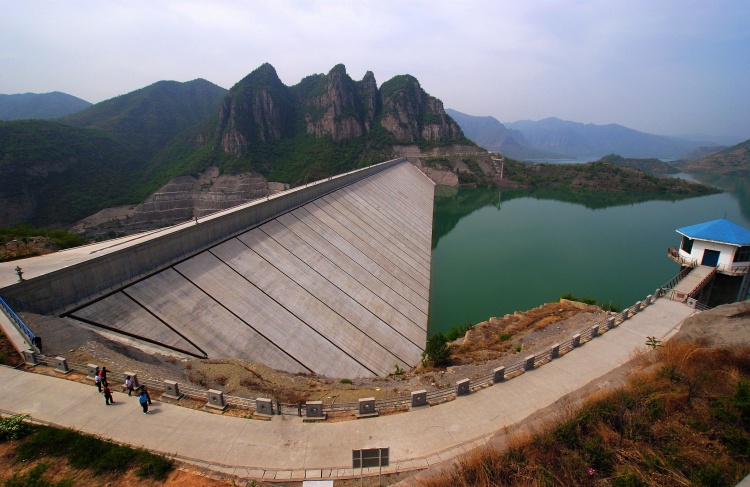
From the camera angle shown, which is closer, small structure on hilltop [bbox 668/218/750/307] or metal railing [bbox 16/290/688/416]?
metal railing [bbox 16/290/688/416]

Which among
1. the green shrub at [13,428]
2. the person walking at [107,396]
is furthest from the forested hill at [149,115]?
the green shrub at [13,428]

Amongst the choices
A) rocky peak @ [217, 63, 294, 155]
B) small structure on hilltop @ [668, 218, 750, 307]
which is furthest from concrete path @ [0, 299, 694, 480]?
rocky peak @ [217, 63, 294, 155]

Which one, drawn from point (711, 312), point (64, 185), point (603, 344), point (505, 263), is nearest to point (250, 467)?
point (603, 344)

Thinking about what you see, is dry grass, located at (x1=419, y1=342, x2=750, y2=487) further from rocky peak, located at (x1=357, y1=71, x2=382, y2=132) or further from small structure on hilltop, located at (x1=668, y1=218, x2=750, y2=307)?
rocky peak, located at (x1=357, y1=71, x2=382, y2=132)

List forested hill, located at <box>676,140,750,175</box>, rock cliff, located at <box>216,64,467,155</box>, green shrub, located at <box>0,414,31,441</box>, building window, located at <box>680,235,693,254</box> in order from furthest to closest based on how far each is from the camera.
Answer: forested hill, located at <box>676,140,750,175</box> < rock cliff, located at <box>216,64,467,155</box> < building window, located at <box>680,235,693,254</box> < green shrub, located at <box>0,414,31,441</box>

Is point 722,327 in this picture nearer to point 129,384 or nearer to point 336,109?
point 129,384

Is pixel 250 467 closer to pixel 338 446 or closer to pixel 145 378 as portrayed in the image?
pixel 338 446
